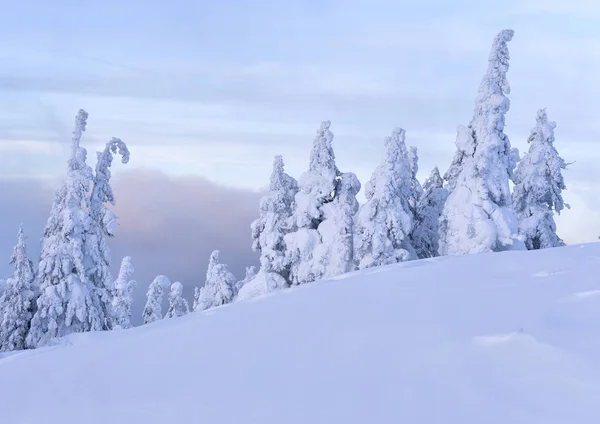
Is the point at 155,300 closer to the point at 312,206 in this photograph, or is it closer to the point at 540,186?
the point at 312,206

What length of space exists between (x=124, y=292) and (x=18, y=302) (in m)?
21.8

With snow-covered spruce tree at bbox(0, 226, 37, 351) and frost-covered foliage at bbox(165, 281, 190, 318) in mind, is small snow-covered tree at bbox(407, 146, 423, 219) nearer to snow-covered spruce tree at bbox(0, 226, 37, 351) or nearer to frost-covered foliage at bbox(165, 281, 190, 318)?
snow-covered spruce tree at bbox(0, 226, 37, 351)

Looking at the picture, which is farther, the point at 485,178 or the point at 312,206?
the point at 485,178

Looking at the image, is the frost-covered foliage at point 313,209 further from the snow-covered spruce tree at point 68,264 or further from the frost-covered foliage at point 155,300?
the frost-covered foliage at point 155,300

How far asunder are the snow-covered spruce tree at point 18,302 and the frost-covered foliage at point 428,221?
57.2ft

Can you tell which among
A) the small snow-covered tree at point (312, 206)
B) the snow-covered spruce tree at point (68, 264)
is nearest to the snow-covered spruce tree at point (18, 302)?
the snow-covered spruce tree at point (68, 264)

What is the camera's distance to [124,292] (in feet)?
153

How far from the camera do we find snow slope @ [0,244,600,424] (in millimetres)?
6062

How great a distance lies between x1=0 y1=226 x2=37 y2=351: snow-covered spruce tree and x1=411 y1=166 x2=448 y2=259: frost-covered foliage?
17.4 metres

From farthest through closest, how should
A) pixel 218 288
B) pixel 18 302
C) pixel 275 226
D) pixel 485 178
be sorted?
pixel 218 288 → pixel 275 226 → pixel 485 178 → pixel 18 302

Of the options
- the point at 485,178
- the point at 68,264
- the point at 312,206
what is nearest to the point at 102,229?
the point at 68,264

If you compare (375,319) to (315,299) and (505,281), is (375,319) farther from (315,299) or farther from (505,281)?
(505,281)

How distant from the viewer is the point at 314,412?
6.10m

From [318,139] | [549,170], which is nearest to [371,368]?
[318,139]
